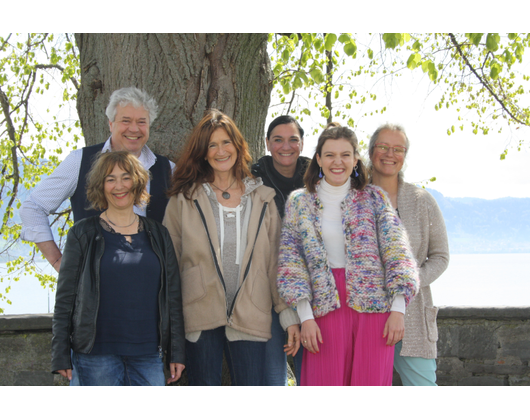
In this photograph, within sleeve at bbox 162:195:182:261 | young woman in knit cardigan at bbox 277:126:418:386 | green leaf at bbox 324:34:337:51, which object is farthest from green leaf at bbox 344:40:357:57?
sleeve at bbox 162:195:182:261

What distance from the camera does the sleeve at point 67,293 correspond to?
2.30 meters

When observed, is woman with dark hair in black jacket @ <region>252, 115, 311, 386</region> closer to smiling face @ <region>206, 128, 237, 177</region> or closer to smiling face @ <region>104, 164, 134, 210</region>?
smiling face @ <region>206, 128, 237, 177</region>

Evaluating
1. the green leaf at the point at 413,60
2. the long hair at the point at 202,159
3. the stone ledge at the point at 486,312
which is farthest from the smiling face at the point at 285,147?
the stone ledge at the point at 486,312

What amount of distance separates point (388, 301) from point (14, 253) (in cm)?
745

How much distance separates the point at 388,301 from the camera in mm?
2436

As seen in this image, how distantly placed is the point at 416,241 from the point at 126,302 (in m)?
1.67

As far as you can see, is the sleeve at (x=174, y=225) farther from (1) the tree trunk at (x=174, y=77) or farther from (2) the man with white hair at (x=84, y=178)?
(1) the tree trunk at (x=174, y=77)

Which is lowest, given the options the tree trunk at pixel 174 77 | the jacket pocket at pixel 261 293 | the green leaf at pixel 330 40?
the jacket pocket at pixel 261 293

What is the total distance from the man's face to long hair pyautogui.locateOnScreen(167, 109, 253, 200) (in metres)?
0.39

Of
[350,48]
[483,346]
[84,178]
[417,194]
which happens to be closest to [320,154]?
[417,194]

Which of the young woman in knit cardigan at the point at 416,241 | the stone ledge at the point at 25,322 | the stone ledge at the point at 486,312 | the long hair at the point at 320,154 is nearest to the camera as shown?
the long hair at the point at 320,154

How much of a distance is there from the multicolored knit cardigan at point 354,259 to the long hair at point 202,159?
46cm
